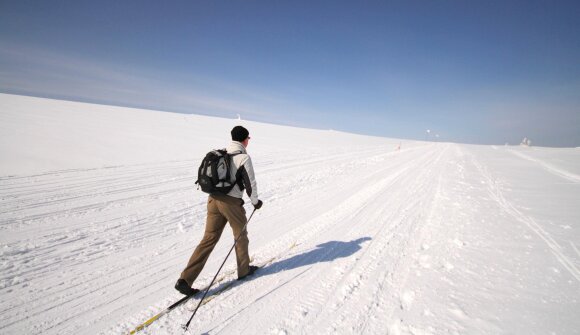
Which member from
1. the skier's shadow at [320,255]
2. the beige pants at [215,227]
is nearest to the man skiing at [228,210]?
the beige pants at [215,227]

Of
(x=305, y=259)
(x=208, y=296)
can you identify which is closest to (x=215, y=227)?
(x=208, y=296)

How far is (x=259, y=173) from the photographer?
1169 cm

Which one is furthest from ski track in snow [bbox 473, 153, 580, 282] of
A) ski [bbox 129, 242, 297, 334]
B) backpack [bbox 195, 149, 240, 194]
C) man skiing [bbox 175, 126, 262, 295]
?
backpack [bbox 195, 149, 240, 194]

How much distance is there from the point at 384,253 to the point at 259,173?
7853 mm

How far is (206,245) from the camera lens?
339 cm

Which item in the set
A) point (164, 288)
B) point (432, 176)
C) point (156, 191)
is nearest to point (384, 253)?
point (164, 288)

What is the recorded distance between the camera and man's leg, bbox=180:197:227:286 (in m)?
3.31

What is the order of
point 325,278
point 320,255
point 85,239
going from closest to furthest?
point 325,278 < point 320,255 < point 85,239

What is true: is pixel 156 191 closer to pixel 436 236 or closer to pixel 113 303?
pixel 113 303

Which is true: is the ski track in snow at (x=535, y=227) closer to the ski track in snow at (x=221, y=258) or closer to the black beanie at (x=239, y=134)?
the ski track in snow at (x=221, y=258)

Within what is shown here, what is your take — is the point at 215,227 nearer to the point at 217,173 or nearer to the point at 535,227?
the point at 217,173

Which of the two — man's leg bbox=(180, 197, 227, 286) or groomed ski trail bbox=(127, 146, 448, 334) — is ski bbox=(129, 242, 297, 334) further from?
man's leg bbox=(180, 197, 227, 286)

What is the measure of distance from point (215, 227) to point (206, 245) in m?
0.24

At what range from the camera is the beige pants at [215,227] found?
3.33 metres
